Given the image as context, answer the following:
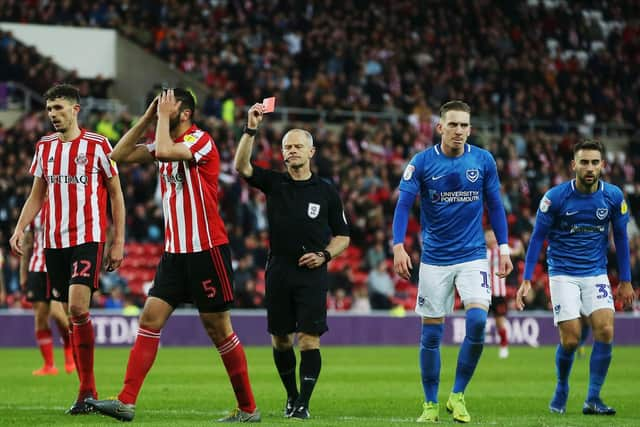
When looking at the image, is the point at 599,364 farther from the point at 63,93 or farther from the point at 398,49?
the point at 398,49

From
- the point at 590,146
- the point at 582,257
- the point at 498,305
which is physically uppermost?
the point at 590,146

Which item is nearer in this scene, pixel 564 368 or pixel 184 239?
pixel 184 239

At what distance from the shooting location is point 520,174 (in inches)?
1267

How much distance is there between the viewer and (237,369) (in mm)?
9430

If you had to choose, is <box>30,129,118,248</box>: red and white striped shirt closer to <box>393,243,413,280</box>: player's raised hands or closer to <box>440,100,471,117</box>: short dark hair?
<box>393,243,413,280</box>: player's raised hands

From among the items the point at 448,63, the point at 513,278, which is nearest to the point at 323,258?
the point at 513,278

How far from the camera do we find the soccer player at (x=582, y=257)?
1113cm

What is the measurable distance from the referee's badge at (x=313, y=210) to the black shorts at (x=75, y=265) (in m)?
1.74

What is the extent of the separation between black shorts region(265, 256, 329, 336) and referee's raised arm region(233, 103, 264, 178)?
2.69ft

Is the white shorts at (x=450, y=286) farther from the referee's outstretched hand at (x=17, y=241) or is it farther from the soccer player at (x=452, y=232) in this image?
the referee's outstretched hand at (x=17, y=241)

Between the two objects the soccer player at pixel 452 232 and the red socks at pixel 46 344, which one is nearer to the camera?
the soccer player at pixel 452 232

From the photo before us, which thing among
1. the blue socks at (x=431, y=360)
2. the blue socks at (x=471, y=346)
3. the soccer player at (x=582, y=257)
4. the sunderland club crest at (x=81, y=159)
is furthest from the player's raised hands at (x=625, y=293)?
the sunderland club crest at (x=81, y=159)

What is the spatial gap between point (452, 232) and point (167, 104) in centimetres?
259

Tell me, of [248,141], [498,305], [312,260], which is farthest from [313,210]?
[498,305]
